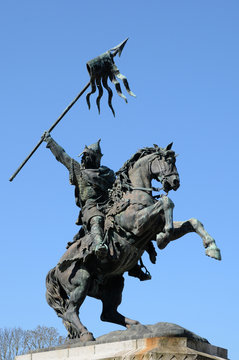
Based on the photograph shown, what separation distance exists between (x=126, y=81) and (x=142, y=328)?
4.88 metres

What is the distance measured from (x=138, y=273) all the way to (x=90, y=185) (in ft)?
6.28

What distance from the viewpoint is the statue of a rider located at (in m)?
15.0

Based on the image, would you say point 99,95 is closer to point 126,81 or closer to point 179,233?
point 126,81

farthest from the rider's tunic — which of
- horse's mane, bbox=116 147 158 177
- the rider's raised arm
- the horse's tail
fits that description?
the horse's tail

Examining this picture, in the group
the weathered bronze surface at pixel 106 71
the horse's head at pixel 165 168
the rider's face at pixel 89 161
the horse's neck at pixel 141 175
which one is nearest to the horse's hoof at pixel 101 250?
the horse's neck at pixel 141 175

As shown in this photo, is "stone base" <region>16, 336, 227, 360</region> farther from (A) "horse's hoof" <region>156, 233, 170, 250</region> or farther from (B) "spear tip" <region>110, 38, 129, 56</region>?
(B) "spear tip" <region>110, 38, 129, 56</region>

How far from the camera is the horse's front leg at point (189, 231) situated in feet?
45.1

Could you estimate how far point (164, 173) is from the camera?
14.4 metres

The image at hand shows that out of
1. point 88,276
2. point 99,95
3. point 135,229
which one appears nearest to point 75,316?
point 88,276

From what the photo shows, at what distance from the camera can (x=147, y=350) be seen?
12719mm

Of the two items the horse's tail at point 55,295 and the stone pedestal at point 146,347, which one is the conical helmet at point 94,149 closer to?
the horse's tail at point 55,295

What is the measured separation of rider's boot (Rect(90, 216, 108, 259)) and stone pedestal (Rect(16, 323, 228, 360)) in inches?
54.6

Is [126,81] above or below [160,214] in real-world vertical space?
above

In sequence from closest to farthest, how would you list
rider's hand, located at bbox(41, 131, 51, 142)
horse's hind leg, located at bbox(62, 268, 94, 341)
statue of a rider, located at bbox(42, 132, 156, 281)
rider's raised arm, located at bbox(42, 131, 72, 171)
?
1. horse's hind leg, located at bbox(62, 268, 94, 341)
2. statue of a rider, located at bbox(42, 132, 156, 281)
3. rider's raised arm, located at bbox(42, 131, 72, 171)
4. rider's hand, located at bbox(41, 131, 51, 142)
